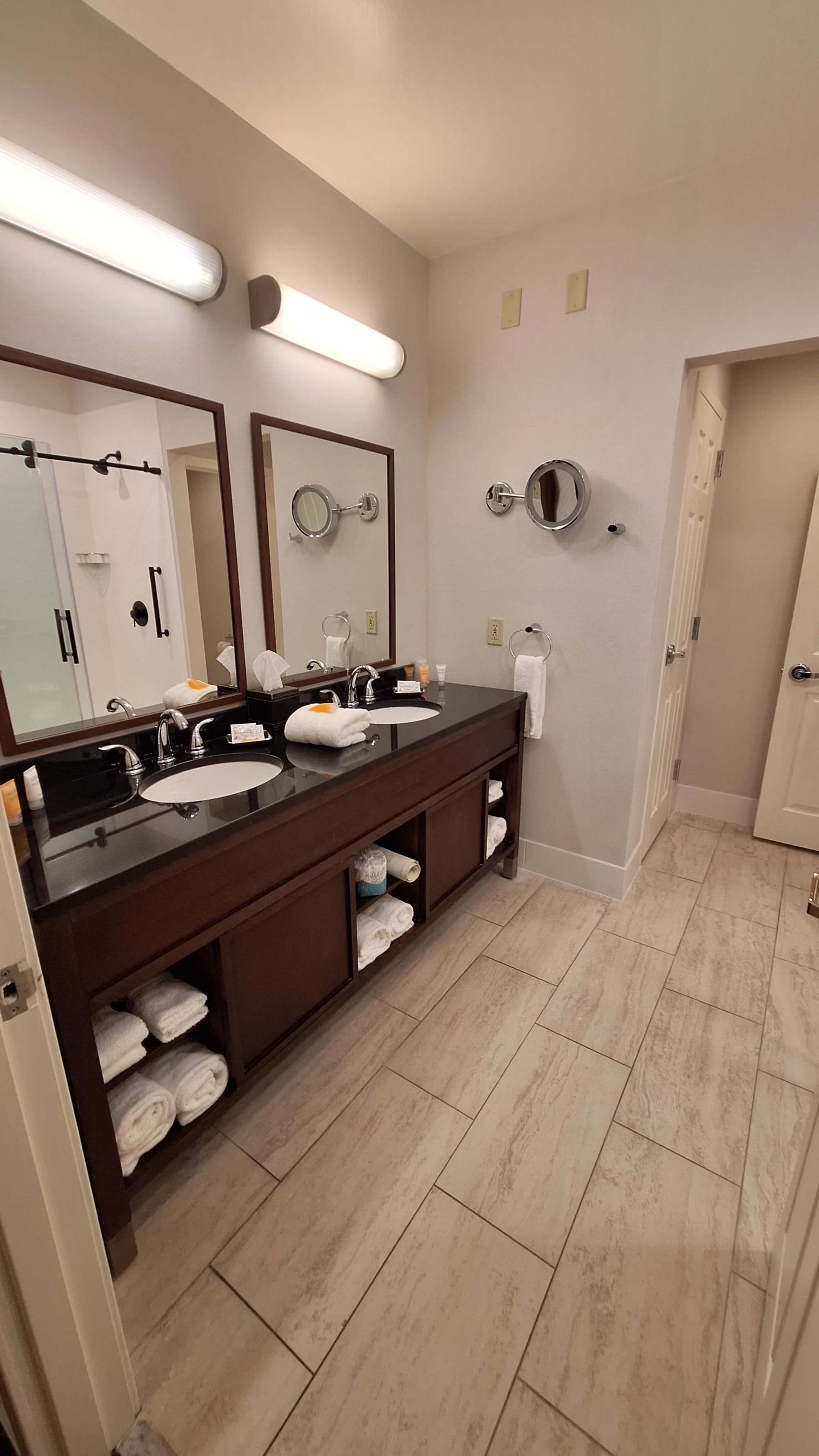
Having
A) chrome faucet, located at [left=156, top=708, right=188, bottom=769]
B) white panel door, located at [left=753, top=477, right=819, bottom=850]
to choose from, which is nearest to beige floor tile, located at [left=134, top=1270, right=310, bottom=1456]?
chrome faucet, located at [left=156, top=708, right=188, bottom=769]

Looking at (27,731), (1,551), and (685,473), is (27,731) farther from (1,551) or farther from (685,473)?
(685,473)

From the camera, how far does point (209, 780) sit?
1.54 m

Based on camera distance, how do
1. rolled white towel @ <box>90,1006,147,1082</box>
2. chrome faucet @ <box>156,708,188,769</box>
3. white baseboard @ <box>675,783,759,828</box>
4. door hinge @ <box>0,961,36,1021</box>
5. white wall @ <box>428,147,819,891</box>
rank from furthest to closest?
white baseboard @ <box>675,783,759,828</box>, white wall @ <box>428,147,819,891</box>, chrome faucet @ <box>156,708,188,769</box>, rolled white towel @ <box>90,1006,147,1082</box>, door hinge @ <box>0,961,36,1021</box>

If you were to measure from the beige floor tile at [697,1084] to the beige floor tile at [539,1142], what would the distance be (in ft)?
0.23

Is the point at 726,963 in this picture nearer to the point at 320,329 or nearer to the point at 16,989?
Result: the point at 16,989

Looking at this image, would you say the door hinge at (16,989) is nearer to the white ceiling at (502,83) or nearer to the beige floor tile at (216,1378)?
the beige floor tile at (216,1378)

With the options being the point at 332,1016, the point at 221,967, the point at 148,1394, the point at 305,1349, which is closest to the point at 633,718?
the point at 332,1016

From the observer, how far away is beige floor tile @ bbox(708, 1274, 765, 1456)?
917mm

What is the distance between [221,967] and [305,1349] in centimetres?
66

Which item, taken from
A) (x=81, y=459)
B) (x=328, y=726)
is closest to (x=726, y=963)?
(x=328, y=726)

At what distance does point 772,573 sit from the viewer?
275cm

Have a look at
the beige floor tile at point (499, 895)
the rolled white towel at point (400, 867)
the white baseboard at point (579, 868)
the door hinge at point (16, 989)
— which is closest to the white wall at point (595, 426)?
the white baseboard at point (579, 868)

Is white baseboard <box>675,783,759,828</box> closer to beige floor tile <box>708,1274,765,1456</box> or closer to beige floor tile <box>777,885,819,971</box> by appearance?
beige floor tile <box>777,885,819,971</box>

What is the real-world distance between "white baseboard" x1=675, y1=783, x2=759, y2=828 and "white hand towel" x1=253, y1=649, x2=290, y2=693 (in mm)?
2432
